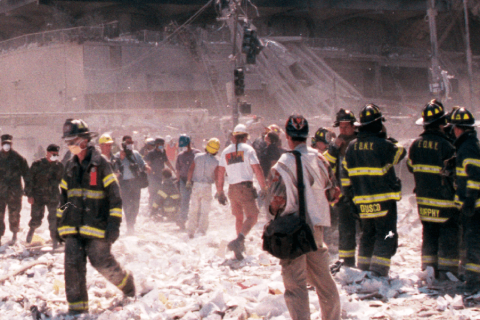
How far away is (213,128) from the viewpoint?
2525 cm

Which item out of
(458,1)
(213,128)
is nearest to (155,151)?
(213,128)

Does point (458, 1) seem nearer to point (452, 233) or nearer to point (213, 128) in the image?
point (213, 128)

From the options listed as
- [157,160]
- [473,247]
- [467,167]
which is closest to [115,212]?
[467,167]

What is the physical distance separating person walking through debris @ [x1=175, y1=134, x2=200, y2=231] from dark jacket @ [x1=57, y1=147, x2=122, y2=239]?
505 cm

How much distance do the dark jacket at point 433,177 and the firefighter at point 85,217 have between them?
134 inches

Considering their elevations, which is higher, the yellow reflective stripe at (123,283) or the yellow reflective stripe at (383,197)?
the yellow reflective stripe at (383,197)

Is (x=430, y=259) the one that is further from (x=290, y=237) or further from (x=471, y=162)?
(x=290, y=237)

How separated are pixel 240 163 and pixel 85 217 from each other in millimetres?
3120

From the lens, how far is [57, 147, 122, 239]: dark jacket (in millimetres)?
5012

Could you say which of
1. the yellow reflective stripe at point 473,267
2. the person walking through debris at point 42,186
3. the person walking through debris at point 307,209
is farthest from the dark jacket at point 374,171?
the person walking through debris at point 42,186

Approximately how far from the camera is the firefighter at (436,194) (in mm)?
5770

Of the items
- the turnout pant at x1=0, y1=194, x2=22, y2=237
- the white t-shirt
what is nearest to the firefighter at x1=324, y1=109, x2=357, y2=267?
the white t-shirt

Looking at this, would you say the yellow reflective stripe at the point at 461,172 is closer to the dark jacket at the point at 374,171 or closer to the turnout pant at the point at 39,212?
the dark jacket at the point at 374,171

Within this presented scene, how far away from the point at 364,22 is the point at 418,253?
127 ft
